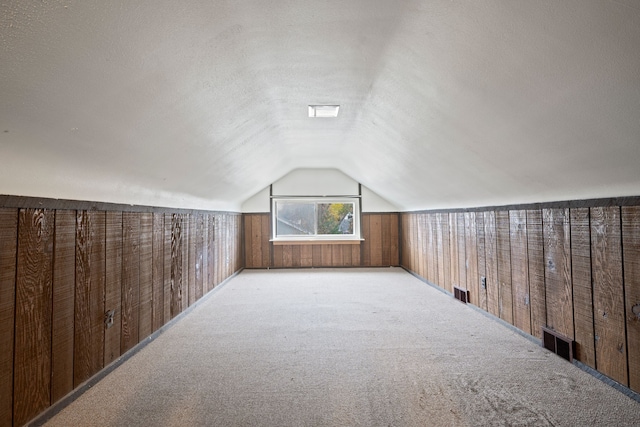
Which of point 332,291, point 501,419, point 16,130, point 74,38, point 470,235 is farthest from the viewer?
point 332,291

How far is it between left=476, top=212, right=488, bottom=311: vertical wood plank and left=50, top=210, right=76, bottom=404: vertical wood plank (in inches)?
142

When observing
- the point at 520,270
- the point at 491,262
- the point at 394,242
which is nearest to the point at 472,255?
the point at 491,262

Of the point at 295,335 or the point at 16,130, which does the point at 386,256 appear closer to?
the point at 295,335

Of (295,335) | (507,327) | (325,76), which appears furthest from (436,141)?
(295,335)

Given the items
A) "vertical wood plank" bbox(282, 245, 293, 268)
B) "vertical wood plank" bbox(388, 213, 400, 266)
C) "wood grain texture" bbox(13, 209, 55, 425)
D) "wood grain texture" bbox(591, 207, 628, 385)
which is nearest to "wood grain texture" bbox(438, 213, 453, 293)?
"vertical wood plank" bbox(388, 213, 400, 266)

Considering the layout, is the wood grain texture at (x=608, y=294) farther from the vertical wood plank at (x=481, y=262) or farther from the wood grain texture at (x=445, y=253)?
the wood grain texture at (x=445, y=253)

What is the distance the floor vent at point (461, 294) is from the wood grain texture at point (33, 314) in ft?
12.6

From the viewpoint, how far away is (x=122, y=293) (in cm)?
245

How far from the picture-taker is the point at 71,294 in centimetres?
192

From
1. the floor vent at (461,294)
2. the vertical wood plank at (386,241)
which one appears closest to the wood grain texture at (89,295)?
the floor vent at (461,294)

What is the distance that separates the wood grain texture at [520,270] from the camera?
9.13 feet

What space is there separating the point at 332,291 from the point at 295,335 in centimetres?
172

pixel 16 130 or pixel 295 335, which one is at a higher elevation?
pixel 16 130

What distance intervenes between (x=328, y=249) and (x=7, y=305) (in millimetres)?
5284
